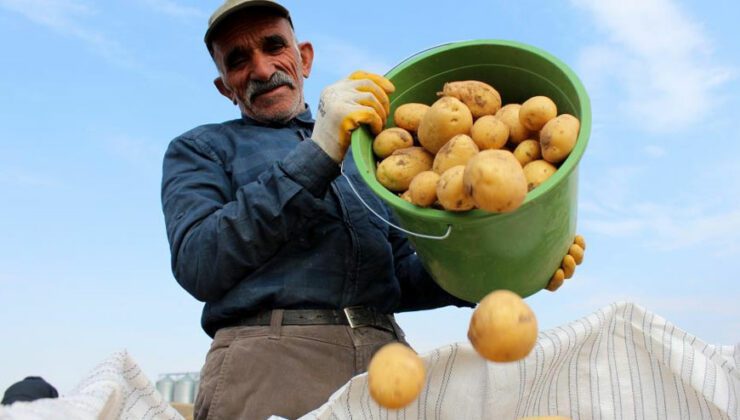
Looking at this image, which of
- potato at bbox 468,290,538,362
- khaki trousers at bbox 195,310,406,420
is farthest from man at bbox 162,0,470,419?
potato at bbox 468,290,538,362

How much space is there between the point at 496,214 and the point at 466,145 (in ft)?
0.62

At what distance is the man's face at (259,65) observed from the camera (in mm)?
2674

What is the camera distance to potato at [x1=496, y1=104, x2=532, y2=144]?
1.91 m

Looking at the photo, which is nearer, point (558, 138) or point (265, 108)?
point (558, 138)

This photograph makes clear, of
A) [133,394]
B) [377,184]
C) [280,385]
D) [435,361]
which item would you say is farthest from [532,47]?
[133,394]

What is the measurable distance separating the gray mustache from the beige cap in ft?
0.81

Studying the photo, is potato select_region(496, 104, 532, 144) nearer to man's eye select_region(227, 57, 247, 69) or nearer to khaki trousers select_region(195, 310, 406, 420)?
khaki trousers select_region(195, 310, 406, 420)

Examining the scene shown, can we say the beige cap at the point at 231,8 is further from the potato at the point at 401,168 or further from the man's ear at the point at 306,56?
the potato at the point at 401,168

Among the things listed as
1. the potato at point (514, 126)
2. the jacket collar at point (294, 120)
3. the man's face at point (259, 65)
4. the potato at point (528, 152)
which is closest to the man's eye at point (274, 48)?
the man's face at point (259, 65)

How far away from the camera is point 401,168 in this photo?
183 centimetres

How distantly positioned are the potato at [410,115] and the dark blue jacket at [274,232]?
9.6 inches

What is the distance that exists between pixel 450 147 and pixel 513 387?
2.03 feet

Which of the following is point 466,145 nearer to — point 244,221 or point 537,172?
point 537,172

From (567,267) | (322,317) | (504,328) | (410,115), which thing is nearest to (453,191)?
(504,328)
